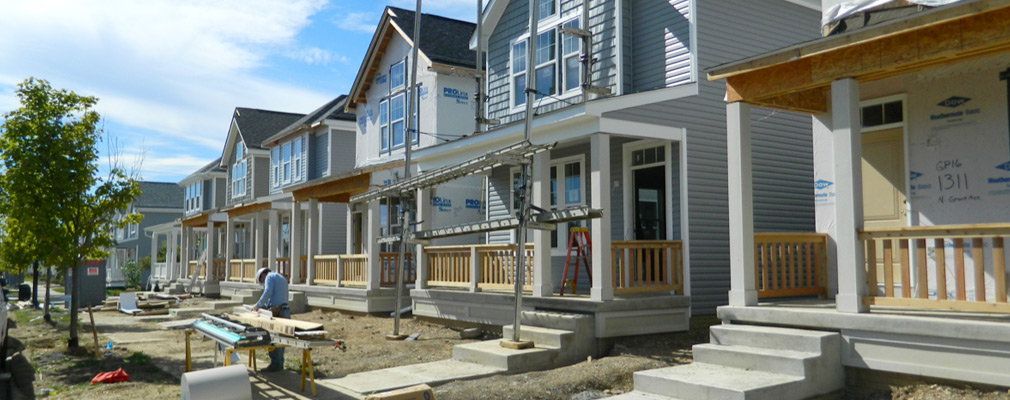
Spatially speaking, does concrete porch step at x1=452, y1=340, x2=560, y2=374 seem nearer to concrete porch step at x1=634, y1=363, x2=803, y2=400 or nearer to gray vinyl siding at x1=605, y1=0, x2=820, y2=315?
concrete porch step at x1=634, y1=363, x2=803, y2=400

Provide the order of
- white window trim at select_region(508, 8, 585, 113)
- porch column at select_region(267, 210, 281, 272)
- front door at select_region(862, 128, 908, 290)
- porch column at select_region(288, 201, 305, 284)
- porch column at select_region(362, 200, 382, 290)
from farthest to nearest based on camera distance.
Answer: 1. porch column at select_region(267, 210, 281, 272)
2. porch column at select_region(288, 201, 305, 284)
3. porch column at select_region(362, 200, 382, 290)
4. white window trim at select_region(508, 8, 585, 113)
5. front door at select_region(862, 128, 908, 290)

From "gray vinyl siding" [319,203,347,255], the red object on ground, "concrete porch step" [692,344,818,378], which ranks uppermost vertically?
"gray vinyl siding" [319,203,347,255]

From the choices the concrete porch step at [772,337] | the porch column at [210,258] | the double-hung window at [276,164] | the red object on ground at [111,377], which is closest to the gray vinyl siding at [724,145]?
the concrete porch step at [772,337]

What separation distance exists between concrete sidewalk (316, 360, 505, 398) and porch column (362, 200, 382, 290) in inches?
265

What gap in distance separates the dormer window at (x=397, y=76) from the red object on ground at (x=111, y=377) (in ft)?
41.7

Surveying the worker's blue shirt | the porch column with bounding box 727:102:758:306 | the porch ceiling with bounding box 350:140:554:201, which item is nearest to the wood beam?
the porch column with bounding box 727:102:758:306

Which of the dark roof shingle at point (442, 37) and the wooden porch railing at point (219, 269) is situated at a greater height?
the dark roof shingle at point (442, 37)

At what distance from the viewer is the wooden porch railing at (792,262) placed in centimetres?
909

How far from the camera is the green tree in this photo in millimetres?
12086

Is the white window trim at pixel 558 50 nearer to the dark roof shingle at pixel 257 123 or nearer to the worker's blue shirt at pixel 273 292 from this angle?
the worker's blue shirt at pixel 273 292

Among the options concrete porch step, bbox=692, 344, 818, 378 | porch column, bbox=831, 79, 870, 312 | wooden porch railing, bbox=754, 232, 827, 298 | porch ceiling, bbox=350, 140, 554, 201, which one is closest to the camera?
concrete porch step, bbox=692, 344, 818, 378

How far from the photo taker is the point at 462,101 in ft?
66.2

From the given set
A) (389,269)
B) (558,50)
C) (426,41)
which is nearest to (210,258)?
(426,41)

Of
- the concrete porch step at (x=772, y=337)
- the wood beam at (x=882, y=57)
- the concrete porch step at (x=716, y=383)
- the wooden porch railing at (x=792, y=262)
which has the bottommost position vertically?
the concrete porch step at (x=716, y=383)
